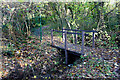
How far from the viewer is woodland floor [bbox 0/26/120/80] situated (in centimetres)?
446

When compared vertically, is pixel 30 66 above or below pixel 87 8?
below

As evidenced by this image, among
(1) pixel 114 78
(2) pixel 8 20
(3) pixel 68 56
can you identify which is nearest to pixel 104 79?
(1) pixel 114 78

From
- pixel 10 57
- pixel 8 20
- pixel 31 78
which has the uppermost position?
pixel 8 20

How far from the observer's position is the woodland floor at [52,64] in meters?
4.46

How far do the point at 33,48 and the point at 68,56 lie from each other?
2.24m

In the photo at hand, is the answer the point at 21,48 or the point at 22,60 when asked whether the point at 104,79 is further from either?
the point at 21,48

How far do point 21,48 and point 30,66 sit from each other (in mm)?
1639

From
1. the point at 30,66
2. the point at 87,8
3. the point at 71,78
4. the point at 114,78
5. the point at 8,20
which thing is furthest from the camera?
the point at 87,8

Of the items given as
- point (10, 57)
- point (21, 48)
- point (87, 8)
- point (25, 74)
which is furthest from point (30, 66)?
point (87, 8)

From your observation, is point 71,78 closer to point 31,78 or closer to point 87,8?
point 31,78

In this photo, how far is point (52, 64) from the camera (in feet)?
19.8

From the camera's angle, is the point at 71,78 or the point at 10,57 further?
the point at 10,57

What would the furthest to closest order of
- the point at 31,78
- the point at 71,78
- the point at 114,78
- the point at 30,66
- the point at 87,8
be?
1. the point at 87,8
2. the point at 30,66
3. the point at 31,78
4. the point at 71,78
5. the point at 114,78

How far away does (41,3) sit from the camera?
7539 mm
